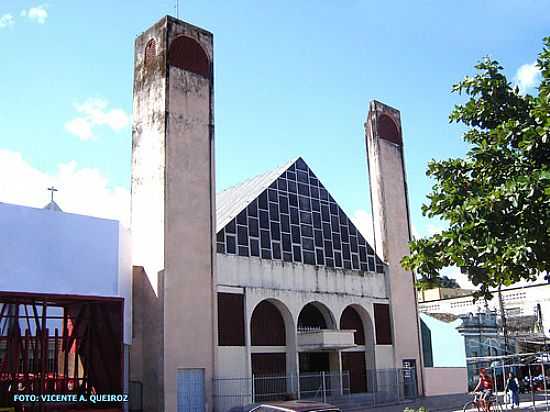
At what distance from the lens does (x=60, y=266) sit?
21.8 metres

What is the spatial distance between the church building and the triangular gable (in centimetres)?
6

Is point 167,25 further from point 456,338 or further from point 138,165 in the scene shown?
point 456,338

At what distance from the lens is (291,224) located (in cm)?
3152

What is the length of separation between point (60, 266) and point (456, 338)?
27.5 metres

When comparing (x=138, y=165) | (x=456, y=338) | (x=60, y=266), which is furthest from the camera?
(x=456, y=338)

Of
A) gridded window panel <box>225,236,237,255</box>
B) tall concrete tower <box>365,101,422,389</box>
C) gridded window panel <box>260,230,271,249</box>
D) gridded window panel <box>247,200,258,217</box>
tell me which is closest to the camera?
gridded window panel <box>225,236,237,255</box>

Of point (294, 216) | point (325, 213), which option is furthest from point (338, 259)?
point (294, 216)

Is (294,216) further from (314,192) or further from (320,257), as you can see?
(320,257)

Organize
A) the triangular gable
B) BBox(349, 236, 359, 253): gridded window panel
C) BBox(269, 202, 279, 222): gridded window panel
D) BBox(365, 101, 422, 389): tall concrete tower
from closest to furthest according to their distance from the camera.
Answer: the triangular gable < BBox(269, 202, 279, 222): gridded window panel < BBox(349, 236, 359, 253): gridded window panel < BBox(365, 101, 422, 389): tall concrete tower

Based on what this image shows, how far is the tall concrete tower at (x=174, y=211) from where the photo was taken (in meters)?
24.9

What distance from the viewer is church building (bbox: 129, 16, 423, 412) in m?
25.5

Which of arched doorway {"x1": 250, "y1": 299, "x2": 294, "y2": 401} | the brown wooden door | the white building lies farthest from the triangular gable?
the white building

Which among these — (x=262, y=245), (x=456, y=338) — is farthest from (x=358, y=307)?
(x=456, y=338)

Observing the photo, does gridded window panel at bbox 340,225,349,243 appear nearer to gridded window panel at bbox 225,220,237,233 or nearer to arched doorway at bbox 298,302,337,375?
arched doorway at bbox 298,302,337,375
